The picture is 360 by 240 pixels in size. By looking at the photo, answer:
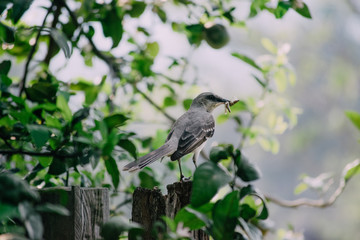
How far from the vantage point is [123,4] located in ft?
6.88

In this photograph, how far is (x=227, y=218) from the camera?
3.05ft

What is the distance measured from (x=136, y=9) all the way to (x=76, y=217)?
1.20 metres

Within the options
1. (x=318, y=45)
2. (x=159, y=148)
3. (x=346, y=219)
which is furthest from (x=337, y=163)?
(x=159, y=148)

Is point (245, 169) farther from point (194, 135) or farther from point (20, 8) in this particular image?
point (194, 135)

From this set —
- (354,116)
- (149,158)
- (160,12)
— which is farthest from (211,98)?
(354,116)

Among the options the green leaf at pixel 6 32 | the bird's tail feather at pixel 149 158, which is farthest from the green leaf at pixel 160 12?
the green leaf at pixel 6 32

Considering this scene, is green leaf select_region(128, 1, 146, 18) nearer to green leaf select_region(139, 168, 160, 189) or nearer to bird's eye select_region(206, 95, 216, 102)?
bird's eye select_region(206, 95, 216, 102)

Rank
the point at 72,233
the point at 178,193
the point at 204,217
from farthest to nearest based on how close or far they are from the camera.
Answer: the point at 178,193 → the point at 72,233 → the point at 204,217

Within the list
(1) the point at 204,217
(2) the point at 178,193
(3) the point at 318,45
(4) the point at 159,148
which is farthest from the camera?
(3) the point at 318,45

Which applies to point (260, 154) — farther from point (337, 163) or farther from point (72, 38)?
point (72, 38)

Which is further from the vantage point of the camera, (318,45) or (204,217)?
(318,45)

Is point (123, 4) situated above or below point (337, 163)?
above

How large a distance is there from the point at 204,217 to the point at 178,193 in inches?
20.6

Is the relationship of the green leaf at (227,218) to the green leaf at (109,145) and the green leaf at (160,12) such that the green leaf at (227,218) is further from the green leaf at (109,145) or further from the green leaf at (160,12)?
the green leaf at (160,12)
